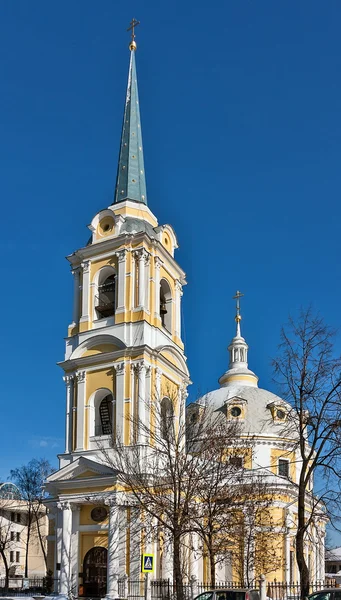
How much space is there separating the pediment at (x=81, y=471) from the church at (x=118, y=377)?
6 centimetres

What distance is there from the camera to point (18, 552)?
76188 mm

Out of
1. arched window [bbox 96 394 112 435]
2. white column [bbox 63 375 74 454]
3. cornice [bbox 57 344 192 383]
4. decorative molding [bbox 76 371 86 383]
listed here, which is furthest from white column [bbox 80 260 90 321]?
arched window [bbox 96 394 112 435]

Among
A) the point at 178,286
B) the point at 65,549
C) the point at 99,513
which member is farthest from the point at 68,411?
the point at 178,286

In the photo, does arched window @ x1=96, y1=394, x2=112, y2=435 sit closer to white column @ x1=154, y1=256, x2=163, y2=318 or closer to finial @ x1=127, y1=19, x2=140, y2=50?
white column @ x1=154, y1=256, x2=163, y2=318

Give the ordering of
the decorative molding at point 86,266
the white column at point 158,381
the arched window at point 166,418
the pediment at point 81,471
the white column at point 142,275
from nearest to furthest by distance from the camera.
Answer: the arched window at point 166,418
the pediment at point 81,471
the white column at point 158,381
the white column at point 142,275
the decorative molding at point 86,266

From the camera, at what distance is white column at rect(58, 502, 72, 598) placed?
3550 centimetres

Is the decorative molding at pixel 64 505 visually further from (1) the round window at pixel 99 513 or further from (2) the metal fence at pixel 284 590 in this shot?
(2) the metal fence at pixel 284 590

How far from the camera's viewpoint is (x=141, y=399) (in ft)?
120

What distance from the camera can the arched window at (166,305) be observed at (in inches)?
1649

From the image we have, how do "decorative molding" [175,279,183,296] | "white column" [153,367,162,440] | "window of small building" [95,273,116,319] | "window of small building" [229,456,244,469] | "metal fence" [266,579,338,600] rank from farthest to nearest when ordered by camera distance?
1. "decorative molding" [175,279,183,296]
2. "window of small building" [95,273,116,319]
3. "white column" [153,367,162,440]
4. "window of small building" [229,456,244,469]
5. "metal fence" [266,579,338,600]

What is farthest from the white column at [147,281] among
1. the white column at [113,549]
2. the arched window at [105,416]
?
the white column at [113,549]

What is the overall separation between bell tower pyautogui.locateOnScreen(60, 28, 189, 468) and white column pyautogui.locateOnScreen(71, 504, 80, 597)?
8.22ft

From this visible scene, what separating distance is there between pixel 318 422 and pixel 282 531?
72.2 ft

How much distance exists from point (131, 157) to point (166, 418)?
16.9 meters
